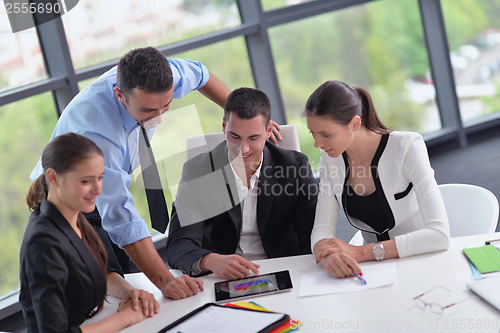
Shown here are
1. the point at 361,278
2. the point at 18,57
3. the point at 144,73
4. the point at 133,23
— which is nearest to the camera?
the point at 361,278

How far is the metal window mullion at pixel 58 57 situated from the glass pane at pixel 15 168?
4.8 inches

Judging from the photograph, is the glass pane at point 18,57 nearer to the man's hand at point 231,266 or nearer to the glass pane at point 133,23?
the glass pane at point 133,23

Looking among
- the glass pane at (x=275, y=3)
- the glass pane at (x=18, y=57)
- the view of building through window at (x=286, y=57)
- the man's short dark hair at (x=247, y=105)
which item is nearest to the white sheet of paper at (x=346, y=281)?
the man's short dark hair at (x=247, y=105)

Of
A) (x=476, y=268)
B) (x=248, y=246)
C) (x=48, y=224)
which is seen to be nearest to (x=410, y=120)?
(x=248, y=246)

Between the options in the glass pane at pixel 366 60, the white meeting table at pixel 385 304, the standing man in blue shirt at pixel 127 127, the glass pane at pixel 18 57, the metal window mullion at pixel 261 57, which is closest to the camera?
the white meeting table at pixel 385 304

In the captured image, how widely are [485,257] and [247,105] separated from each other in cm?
99

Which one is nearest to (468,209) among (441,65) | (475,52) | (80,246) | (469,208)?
(469,208)

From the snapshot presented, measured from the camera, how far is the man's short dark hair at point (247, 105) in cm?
221

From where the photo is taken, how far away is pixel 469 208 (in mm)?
2328

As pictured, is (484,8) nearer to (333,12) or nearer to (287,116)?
(333,12)

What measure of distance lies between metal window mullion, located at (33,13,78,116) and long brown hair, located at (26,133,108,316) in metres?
1.99

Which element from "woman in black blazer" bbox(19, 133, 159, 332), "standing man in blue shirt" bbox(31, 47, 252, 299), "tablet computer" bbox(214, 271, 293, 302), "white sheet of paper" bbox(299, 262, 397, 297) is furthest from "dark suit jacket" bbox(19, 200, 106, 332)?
"white sheet of paper" bbox(299, 262, 397, 297)

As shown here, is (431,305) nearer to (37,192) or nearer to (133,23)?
(37,192)

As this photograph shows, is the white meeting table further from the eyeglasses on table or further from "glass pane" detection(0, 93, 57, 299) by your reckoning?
"glass pane" detection(0, 93, 57, 299)
